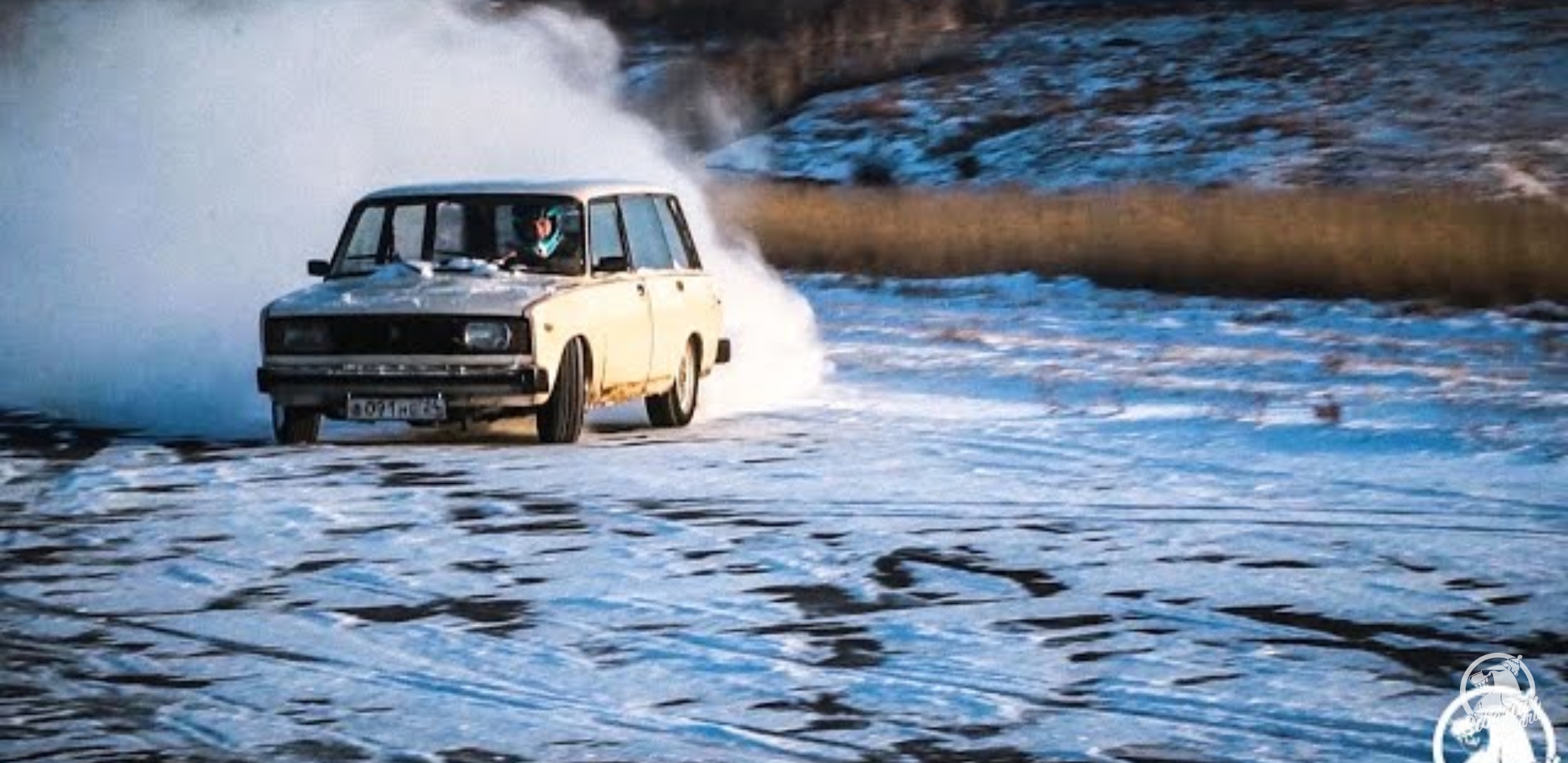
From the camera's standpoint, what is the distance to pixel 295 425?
18.9 m

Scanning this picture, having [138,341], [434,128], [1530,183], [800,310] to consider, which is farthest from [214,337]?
[1530,183]

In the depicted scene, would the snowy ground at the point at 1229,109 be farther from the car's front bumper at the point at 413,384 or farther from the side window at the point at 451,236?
the car's front bumper at the point at 413,384

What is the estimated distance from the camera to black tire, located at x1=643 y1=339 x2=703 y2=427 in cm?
2031

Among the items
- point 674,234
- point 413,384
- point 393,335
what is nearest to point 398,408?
point 413,384

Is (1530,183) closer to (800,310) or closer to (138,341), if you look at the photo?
(800,310)

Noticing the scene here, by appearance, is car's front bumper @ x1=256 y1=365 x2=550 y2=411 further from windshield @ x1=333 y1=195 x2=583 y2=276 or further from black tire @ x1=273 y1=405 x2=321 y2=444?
windshield @ x1=333 y1=195 x2=583 y2=276

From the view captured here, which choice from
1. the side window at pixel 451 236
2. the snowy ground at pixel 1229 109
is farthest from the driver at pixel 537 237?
the snowy ground at pixel 1229 109

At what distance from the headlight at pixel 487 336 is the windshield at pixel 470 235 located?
42.4 inches

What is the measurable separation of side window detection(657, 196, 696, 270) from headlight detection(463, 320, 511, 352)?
9.26 feet

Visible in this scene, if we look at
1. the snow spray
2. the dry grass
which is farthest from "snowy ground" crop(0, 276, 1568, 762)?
the dry grass

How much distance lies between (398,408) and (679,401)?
8.13 ft

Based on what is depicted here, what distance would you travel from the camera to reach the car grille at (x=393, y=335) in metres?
18.3

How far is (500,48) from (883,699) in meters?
30.7

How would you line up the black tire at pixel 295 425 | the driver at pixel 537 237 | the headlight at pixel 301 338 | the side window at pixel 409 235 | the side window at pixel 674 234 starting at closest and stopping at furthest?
the headlight at pixel 301 338
the black tire at pixel 295 425
the driver at pixel 537 237
the side window at pixel 409 235
the side window at pixel 674 234
